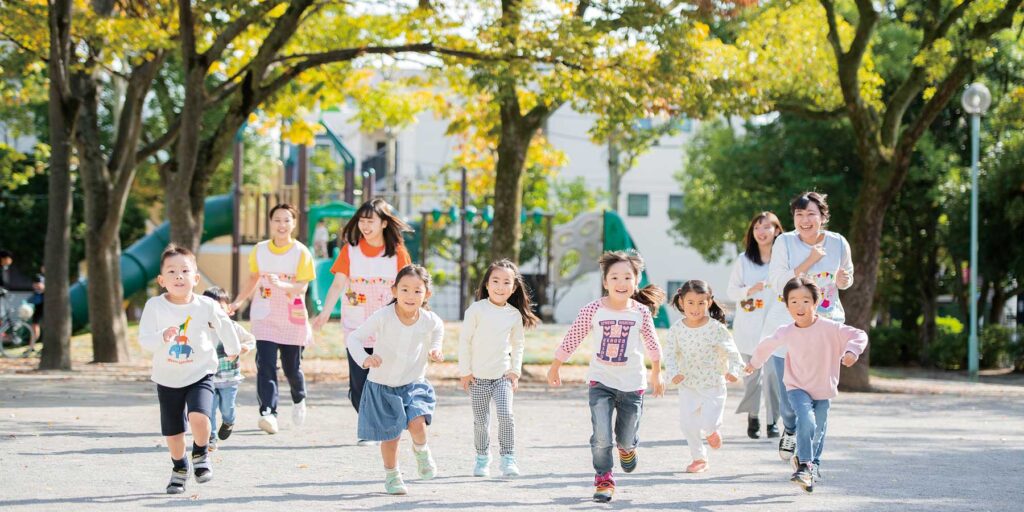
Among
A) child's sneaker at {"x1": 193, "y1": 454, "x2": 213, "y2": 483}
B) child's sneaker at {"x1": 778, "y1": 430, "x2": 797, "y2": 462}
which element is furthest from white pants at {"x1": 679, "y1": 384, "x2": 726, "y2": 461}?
child's sneaker at {"x1": 193, "y1": 454, "x2": 213, "y2": 483}

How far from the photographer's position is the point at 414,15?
718 inches

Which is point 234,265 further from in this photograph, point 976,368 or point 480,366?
point 480,366

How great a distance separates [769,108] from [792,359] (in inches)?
405

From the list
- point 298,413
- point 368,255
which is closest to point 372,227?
point 368,255

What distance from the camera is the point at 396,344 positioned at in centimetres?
786

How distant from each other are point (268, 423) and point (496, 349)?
305 cm

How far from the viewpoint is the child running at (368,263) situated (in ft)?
32.6

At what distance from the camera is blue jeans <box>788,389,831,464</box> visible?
802 centimetres

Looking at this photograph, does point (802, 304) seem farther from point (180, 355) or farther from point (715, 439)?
point (180, 355)

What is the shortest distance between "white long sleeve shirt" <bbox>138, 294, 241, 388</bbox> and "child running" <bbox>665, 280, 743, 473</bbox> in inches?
116

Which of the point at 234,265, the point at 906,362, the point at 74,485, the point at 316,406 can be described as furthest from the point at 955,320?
the point at 74,485

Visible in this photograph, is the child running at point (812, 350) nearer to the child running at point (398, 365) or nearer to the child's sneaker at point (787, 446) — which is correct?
the child's sneaker at point (787, 446)

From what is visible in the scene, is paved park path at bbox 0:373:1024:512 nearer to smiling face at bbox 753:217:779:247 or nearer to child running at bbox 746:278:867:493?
child running at bbox 746:278:867:493

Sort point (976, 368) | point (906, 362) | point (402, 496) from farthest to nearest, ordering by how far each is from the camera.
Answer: point (906, 362), point (976, 368), point (402, 496)
